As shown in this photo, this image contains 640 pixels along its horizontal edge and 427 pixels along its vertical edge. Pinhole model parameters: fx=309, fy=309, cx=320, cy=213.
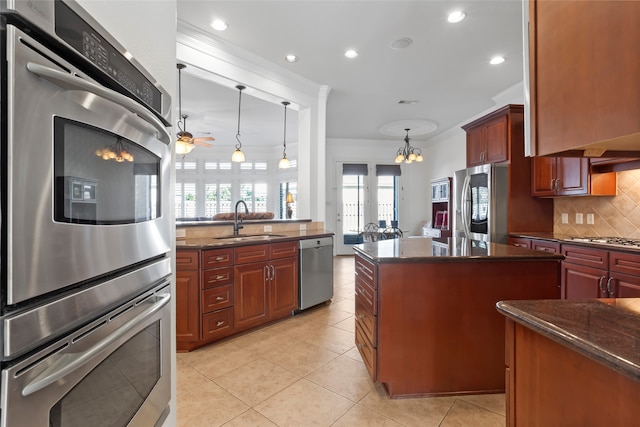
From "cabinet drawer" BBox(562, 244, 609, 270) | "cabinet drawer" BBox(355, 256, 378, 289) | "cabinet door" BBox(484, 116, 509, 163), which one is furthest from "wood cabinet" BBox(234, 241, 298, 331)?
"cabinet door" BBox(484, 116, 509, 163)

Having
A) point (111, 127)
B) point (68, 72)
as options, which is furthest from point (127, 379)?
point (68, 72)

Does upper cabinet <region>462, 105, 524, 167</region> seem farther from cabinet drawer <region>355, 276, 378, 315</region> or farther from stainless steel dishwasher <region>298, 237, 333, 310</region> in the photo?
cabinet drawer <region>355, 276, 378, 315</region>

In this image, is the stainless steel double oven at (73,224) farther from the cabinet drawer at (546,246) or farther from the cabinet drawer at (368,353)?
the cabinet drawer at (546,246)

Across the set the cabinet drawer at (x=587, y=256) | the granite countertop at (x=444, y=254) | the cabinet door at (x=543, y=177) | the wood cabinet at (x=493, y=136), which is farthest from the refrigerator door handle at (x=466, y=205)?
the granite countertop at (x=444, y=254)

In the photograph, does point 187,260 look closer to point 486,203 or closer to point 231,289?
point 231,289

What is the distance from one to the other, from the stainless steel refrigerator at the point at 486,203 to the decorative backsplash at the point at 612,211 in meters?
0.72

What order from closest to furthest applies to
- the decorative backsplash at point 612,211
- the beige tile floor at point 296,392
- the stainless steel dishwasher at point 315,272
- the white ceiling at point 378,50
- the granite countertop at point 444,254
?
1. the beige tile floor at point 296,392
2. the granite countertop at point 444,254
3. the white ceiling at point 378,50
4. the decorative backsplash at point 612,211
5. the stainless steel dishwasher at point 315,272

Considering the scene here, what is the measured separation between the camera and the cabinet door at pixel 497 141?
3.83 m

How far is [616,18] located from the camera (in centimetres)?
66

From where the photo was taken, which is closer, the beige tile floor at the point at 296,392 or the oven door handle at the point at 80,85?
the oven door handle at the point at 80,85

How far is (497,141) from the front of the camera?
3951mm

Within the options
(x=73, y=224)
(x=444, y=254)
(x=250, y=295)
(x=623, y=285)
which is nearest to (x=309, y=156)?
(x=250, y=295)

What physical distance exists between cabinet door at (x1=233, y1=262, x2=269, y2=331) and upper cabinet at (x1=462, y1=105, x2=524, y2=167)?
10.5ft

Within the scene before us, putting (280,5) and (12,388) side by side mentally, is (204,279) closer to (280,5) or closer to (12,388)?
(12,388)
